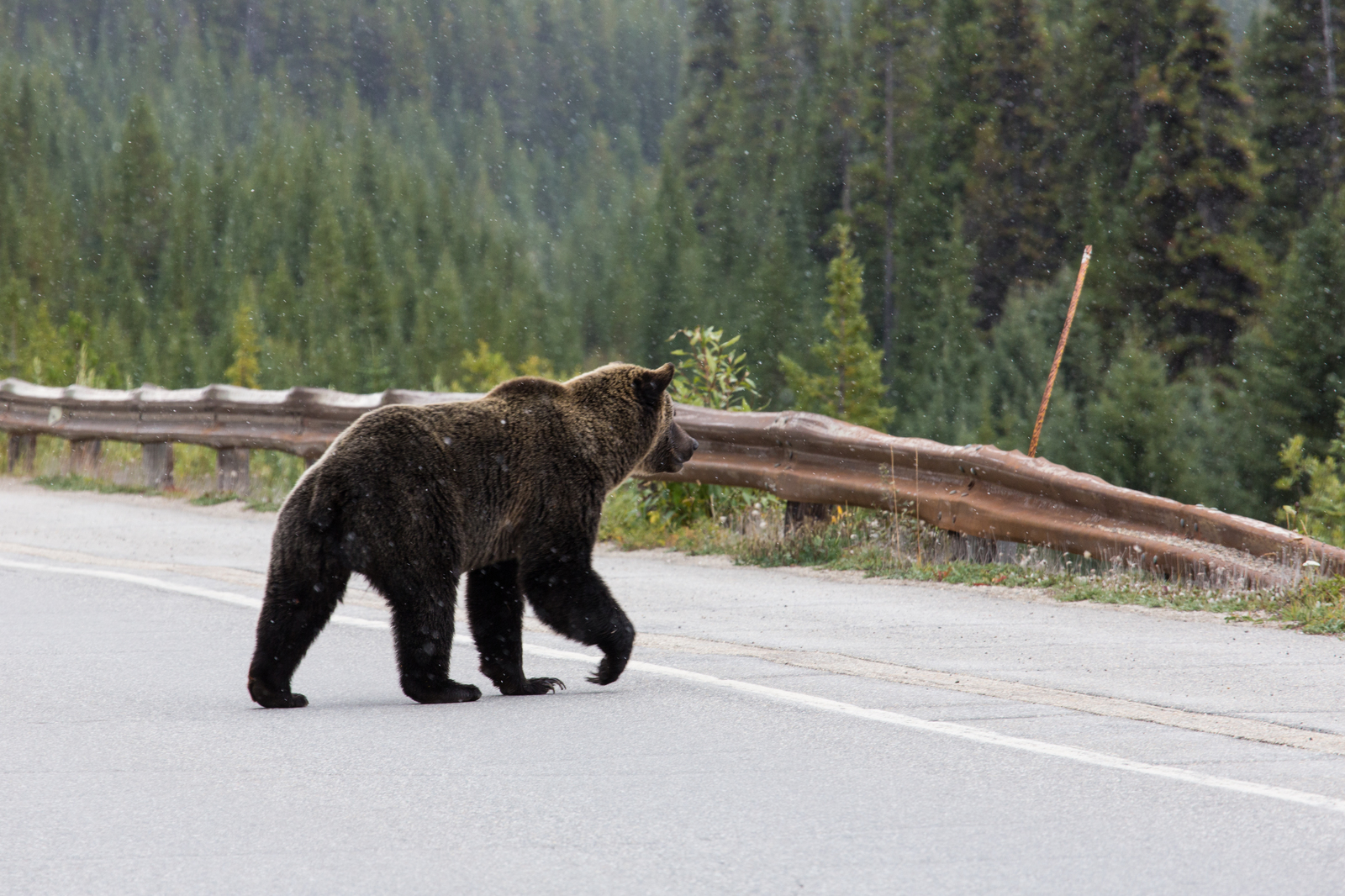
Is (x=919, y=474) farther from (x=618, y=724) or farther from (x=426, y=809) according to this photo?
(x=426, y=809)

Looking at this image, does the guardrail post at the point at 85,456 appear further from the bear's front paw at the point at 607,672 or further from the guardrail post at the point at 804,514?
the bear's front paw at the point at 607,672

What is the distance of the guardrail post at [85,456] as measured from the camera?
1912cm

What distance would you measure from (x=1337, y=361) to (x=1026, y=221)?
26.8 m

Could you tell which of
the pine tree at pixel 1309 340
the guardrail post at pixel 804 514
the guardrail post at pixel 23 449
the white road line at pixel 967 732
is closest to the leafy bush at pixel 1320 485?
the pine tree at pixel 1309 340

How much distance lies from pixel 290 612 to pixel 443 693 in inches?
26.6

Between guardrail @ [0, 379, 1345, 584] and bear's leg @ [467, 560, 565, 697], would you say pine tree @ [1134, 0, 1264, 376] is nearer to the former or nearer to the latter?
guardrail @ [0, 379, 1345, 584]

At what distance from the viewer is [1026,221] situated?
70.6m

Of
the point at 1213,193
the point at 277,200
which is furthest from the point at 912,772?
the point at 277,200

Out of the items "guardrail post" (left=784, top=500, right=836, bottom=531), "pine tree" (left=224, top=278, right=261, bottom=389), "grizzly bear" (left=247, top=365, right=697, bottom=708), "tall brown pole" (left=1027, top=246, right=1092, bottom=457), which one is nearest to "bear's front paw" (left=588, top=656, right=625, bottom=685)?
"grizzly bear" (left=247, top=365, right=697, bottom=708)

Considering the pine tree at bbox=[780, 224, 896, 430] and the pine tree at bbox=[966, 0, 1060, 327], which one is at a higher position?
the pine tree at bbox=[966, 0, 1060, 327]

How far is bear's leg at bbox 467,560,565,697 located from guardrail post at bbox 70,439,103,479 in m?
13.3

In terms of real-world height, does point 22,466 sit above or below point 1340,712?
below

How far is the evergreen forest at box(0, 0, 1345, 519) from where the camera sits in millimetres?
53531

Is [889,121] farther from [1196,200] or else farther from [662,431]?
[662,431]
